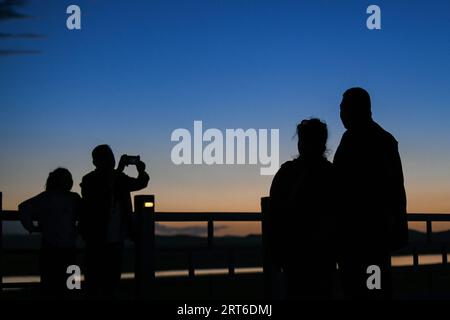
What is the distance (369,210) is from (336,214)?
0.23 meters

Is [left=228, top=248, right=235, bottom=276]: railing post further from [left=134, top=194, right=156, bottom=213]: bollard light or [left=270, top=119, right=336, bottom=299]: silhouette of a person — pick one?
[left=270, top=119, right=336, bottom=299]: silhouette of a person

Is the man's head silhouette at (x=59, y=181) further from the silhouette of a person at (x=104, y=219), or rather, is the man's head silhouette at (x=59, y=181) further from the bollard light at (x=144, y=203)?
the bollard light at (x=144, y=203)

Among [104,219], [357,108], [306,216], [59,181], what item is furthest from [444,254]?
[306,216]

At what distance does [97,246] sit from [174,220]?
1633 mm

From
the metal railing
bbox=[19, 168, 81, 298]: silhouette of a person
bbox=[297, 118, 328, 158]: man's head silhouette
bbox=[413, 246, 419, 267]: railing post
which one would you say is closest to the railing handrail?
the metal railing

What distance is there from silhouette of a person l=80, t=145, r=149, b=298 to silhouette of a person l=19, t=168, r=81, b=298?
0.88ft

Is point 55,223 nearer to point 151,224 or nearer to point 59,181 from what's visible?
point 59,181

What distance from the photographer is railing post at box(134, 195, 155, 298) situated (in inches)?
358

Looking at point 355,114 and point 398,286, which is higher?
point 355,114

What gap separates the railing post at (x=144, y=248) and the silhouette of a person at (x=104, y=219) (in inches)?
35.0

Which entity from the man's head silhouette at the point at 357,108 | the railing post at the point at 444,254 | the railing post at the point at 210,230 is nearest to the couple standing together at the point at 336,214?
the man's head silhouette at the point at 357,108
